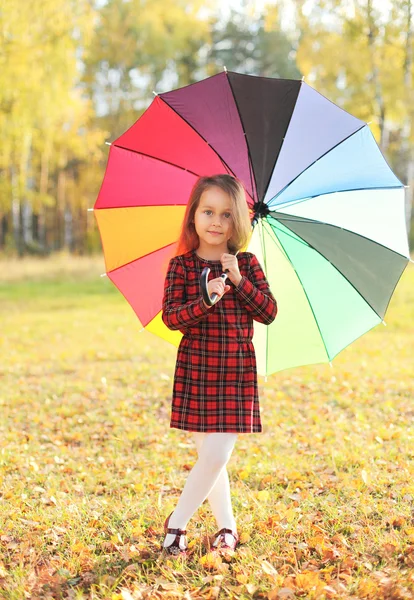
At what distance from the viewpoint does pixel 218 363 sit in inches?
125

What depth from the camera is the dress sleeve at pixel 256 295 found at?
10.4 ft

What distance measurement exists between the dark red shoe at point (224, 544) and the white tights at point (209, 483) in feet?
0.07

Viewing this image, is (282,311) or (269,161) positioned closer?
(269,161)

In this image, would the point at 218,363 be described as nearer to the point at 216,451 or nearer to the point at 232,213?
the point at 216,451

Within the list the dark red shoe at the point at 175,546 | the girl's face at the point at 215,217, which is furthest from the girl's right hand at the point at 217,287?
the dark red shoe at the point at 175,546

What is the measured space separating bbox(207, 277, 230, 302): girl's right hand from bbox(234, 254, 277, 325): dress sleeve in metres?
0.16

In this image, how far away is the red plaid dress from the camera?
319 cm

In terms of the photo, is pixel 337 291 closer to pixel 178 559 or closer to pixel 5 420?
pixel 178 559

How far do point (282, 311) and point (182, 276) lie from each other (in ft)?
2.58

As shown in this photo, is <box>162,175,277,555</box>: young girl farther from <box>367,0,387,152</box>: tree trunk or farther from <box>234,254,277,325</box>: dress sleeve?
<box>367,0,387,152</box>: tree trunk

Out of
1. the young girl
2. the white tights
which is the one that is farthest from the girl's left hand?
the white tights

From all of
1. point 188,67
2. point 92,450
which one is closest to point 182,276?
point 92,450

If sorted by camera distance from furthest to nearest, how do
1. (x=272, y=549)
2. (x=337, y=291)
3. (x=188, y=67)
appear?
(x=188, y=67) < (x=337, y=291) < (x=272, y=549)

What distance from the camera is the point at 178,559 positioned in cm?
331
